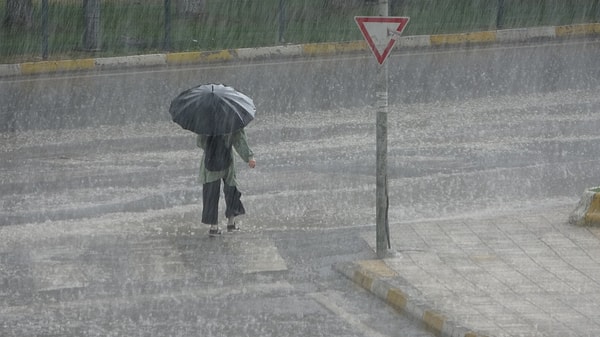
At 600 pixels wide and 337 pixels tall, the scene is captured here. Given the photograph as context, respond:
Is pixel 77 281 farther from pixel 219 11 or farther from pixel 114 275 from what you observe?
pixel 219 11

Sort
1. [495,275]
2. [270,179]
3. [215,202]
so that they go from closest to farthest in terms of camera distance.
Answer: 1. [495,275]
2. [215,202]
3. [270,179]

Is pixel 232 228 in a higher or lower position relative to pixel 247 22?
lower

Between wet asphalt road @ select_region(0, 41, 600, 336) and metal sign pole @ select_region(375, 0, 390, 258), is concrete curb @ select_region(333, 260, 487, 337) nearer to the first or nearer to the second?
wet asphalt road @ select_region(0, 41, 600, 336)

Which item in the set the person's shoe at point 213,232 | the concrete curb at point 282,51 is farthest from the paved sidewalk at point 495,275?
the concrete curb at point 282,51

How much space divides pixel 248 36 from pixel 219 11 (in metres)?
2.93

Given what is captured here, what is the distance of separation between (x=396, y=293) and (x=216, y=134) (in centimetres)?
311

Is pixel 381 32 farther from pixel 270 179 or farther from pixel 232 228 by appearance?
pixel 270 179

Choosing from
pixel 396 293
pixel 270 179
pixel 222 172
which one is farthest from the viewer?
pixel 270 179

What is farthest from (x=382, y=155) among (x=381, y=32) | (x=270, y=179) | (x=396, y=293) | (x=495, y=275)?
(x=270, y=179)

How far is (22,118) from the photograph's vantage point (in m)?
20.4

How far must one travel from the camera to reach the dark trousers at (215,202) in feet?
47.3

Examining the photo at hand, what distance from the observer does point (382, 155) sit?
13336 mm

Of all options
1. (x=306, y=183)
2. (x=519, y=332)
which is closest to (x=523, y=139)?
(x=306, y=183)

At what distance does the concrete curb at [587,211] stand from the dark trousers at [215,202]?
323 cm
